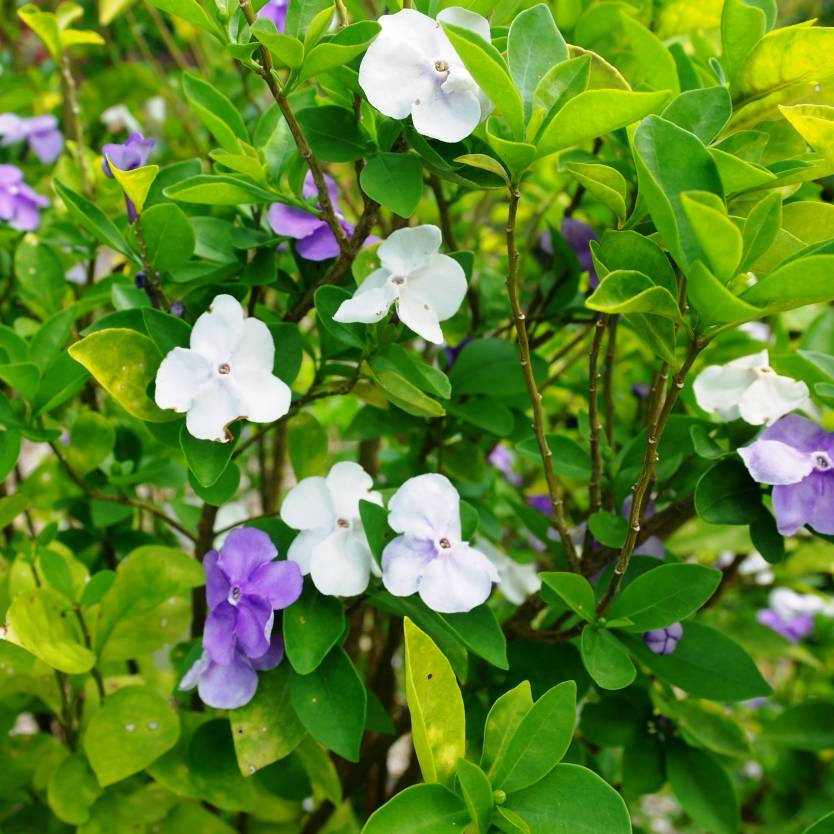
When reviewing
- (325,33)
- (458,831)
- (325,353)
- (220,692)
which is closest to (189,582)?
(220,692)

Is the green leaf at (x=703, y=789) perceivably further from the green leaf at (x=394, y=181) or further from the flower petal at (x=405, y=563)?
the green leaf at (x=394, y=181)

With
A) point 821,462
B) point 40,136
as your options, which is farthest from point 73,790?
point 40,136

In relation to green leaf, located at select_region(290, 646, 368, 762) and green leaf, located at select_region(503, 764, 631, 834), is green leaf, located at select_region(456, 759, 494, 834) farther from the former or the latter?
green leaf, located at select_region(290, 646, 368, 762)

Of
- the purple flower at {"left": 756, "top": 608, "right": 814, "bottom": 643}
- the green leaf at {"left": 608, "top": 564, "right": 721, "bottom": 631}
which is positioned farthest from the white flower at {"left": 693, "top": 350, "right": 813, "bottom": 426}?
the purple flower at {"left": 756, "top": 608, "right": 814, "bottom": 643}

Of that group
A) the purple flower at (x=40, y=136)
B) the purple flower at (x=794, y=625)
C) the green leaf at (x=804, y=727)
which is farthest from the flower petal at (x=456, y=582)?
the purple flower at (x=794, y=625)

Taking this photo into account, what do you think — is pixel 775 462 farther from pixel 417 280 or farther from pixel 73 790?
pixel 73 790
